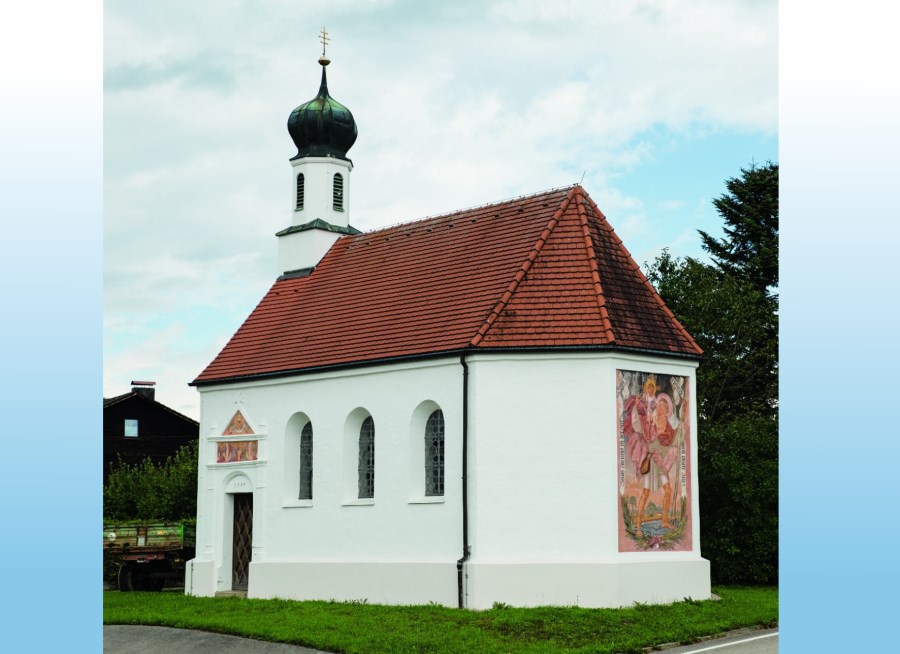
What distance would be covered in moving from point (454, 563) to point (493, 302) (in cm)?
533

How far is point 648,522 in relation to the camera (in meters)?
22.8

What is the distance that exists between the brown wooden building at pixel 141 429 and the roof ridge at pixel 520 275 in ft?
81.5

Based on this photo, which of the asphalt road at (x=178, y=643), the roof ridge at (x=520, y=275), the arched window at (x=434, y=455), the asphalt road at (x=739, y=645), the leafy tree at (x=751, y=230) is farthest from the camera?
the leafy tree at (x=751, y=230)

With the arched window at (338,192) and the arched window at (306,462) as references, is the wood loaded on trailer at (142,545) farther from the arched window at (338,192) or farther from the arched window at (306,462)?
the arched window at (338,192)

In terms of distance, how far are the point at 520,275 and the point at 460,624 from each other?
24.5 feet

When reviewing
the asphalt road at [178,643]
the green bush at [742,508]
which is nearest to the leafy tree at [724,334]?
the green bush at [742,508]

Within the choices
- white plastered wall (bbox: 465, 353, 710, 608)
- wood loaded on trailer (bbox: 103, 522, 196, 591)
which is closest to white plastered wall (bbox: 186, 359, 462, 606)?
white plastered wall (bbox: 465, 353, 710, 608)

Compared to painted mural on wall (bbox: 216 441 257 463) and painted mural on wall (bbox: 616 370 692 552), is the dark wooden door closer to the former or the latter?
painted mural on wall (bbox: 216 441 257 463)

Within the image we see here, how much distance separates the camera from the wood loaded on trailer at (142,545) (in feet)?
101

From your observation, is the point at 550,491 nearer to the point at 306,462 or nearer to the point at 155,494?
the point at 306,462

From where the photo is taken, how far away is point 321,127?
105 feet

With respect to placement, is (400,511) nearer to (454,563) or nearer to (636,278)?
(454,563)

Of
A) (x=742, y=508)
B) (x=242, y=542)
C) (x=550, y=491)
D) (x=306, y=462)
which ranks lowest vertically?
(x=242, y=542)

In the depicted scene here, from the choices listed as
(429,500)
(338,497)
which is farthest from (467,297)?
(338,497)
